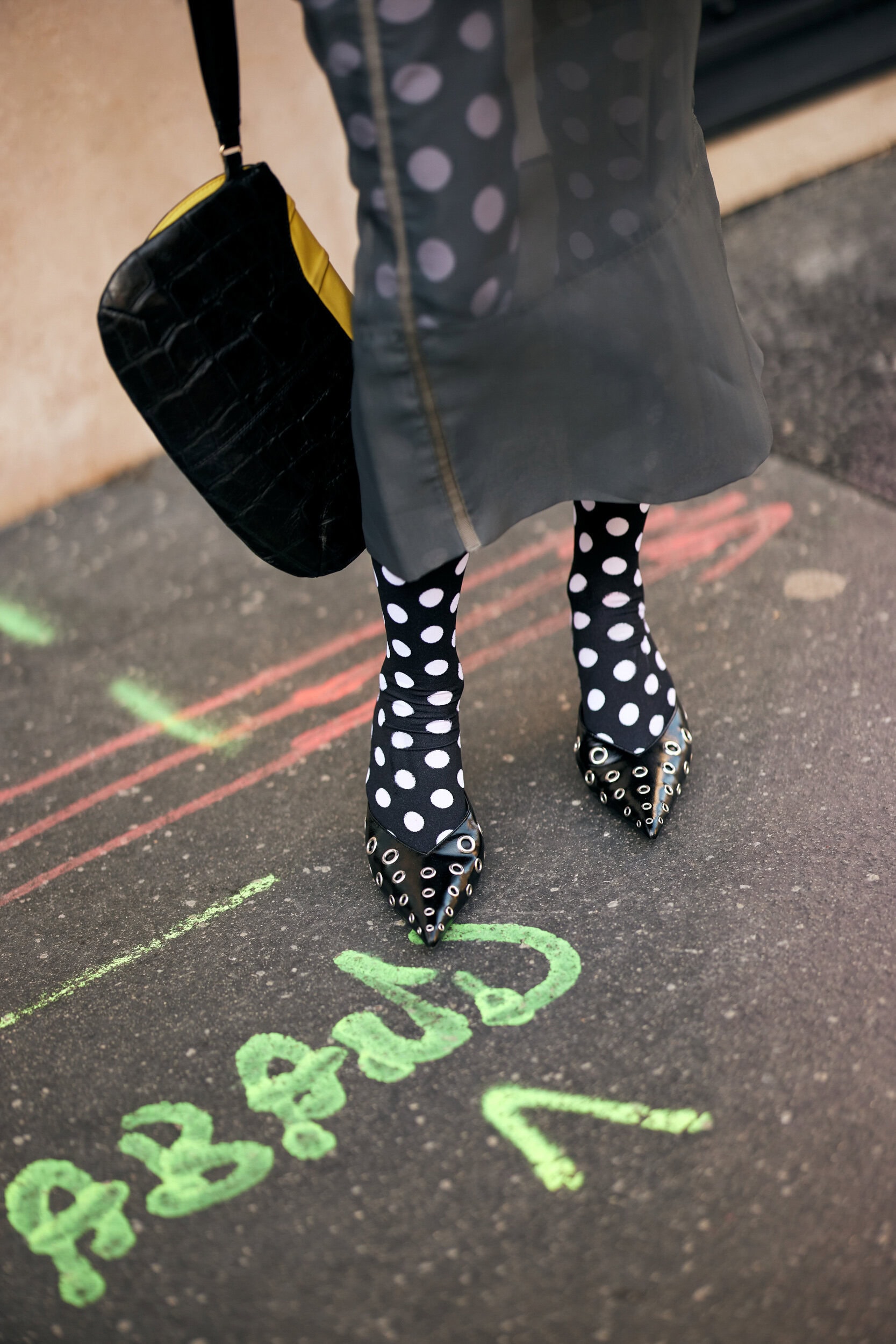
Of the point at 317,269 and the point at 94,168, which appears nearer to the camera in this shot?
the point at 317,269

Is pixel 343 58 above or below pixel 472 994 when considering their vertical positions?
above

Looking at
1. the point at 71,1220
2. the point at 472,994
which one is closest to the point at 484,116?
the point at 472,994

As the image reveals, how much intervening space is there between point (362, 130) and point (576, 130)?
0.26m

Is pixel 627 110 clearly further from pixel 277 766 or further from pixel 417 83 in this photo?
pixel 277 766

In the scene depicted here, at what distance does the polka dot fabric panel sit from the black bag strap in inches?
8.7

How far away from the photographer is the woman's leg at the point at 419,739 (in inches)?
64.3

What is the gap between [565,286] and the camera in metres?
1.38

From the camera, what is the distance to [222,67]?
140 cm

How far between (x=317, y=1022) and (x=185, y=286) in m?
0.97

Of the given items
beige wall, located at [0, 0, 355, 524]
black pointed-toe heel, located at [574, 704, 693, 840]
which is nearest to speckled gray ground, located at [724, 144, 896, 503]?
black pointed-toe heel, located at [574, 704, 693, 840]

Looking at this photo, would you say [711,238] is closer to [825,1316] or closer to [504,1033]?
[504,1033]

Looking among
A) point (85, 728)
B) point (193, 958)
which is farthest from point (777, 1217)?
point (85, 728)

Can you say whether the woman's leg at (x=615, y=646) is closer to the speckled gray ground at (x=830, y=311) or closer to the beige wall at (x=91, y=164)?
the speckled gray ground at (x=830, y=311)

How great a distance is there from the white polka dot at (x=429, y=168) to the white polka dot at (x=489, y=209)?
0.05 m
